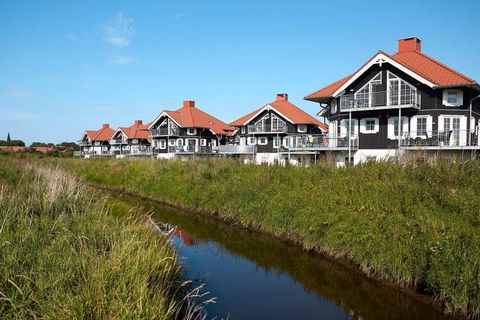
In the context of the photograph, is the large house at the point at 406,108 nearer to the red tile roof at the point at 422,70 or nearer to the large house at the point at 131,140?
the red tile roof at the point at 422,70

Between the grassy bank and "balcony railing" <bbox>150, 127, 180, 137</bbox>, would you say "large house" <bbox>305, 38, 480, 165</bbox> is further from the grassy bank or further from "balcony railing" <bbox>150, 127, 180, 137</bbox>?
"balcony railing" <bbox>150, 127, 180, 137</bbox>

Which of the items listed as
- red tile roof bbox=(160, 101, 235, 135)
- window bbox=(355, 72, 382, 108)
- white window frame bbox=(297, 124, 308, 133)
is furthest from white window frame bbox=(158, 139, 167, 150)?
window bbox=(355, 72, 382, 108)

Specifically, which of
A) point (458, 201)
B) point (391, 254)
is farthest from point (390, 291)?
point (458, 201)

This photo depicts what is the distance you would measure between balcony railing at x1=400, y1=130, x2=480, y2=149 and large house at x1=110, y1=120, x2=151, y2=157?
46.2 meters

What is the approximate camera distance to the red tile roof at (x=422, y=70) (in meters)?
25.5

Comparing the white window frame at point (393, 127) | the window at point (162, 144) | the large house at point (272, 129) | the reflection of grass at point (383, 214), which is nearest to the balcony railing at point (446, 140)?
the white window frame at point (393, 127)

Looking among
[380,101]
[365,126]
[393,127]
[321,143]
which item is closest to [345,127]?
[365,126]

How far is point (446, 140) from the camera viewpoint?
81.8 feet

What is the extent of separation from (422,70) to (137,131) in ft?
167

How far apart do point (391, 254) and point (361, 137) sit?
2081cm

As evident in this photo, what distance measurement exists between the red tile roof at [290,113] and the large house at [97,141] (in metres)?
36.9

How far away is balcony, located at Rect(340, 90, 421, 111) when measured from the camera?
26.2 m

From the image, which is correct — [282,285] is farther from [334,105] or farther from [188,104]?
[188,104]

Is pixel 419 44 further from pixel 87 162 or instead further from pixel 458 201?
pixel 87 162
